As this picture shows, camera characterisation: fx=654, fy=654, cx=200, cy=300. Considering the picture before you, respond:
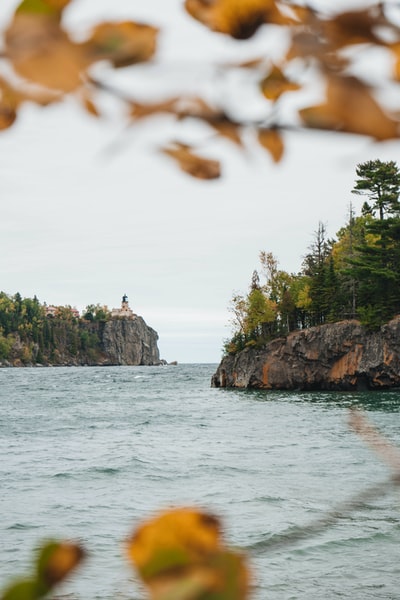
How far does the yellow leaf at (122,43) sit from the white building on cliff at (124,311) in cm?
16592

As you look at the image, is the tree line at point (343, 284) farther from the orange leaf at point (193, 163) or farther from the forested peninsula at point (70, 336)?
the forested peninsula at point (70, 336)

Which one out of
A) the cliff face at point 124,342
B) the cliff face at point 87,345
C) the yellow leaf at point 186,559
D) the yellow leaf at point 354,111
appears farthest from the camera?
the cliff face at point 124,342

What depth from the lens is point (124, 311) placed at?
170 m

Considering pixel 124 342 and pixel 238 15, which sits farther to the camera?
pixel 124 342

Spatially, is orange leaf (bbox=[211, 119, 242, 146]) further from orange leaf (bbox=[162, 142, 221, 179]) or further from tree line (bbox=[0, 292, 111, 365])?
tree line (bbox=[0, 292, 111, 365])

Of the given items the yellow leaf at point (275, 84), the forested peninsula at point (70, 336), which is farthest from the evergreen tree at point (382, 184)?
the forested peninsula at point (70, 336)

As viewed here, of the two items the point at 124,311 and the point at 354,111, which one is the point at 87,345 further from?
the point at 354,111

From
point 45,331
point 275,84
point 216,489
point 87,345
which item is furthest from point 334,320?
point 87,345

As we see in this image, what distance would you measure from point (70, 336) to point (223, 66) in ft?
520

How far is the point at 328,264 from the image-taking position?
54562mm

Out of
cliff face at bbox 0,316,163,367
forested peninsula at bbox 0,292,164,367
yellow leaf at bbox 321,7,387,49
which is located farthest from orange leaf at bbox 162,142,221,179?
cliff face at bbox 0,316,163,367

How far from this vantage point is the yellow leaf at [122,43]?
0.47m

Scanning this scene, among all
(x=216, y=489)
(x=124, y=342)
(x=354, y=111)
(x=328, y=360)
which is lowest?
(x=216, y=489)

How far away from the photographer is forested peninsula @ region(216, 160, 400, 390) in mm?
40781
